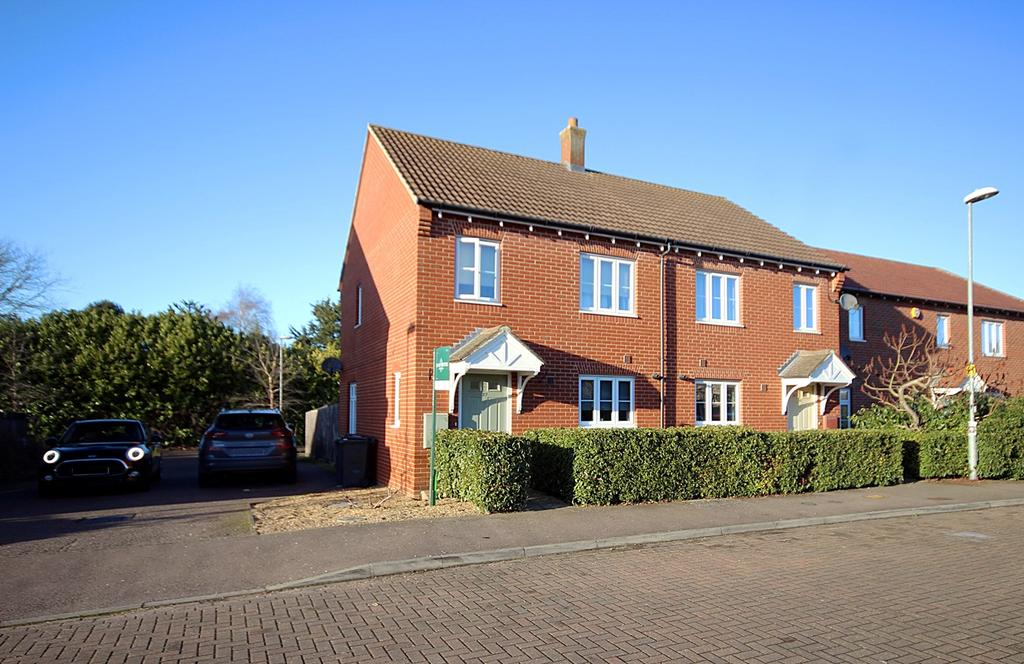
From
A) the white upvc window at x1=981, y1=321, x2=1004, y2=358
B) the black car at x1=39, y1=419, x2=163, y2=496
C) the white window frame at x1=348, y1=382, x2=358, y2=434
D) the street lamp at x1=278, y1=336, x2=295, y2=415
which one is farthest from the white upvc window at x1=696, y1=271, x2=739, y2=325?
the street lamp at x1=278, y1=336, x2=295, y2=415

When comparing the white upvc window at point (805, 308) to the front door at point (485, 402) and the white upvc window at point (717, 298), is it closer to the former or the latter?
the white upvc window at point (717, 298)

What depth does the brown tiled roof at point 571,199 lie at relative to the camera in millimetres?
15344

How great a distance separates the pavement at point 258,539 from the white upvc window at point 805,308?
21.4 feet

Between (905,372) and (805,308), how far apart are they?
2.98 meters

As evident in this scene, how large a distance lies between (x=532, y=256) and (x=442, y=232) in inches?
83.2

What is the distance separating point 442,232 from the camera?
47.2ft

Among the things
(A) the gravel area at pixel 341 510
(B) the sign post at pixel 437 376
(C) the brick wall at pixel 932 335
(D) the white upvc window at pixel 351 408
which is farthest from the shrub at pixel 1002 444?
(D) the white upvc window at pixel 351 408

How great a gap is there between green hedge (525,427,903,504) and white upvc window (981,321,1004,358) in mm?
16749

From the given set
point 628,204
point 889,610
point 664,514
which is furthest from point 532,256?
point 889,610

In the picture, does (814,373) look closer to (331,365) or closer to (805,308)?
(805,308)

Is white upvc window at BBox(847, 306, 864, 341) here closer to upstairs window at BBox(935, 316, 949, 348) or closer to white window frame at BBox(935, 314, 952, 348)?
white window frame at BBox(935, 314, 952, 348)

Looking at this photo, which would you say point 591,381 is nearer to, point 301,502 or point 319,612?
point 301,502

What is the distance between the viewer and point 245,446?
1508 centimetres

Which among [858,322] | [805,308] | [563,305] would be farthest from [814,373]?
[858,322]
